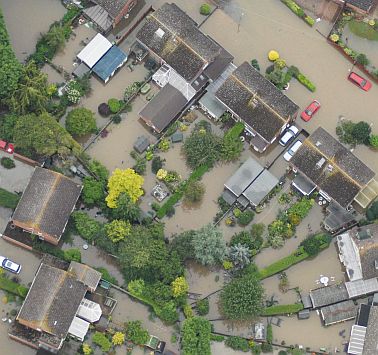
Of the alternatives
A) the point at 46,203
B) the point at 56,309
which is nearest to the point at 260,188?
the point at 46,203

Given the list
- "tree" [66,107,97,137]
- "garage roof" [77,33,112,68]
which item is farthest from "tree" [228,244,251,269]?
"garage roof" [77,33,112,68]

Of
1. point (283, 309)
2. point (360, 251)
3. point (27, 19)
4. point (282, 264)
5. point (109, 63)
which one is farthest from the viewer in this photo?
point (27, 19)

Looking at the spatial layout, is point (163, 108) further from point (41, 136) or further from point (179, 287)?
point (179, 287)

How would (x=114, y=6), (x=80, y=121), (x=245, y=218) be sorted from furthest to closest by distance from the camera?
(x=114, y=6) < (x=80, y=121) < (x=245, y=218)

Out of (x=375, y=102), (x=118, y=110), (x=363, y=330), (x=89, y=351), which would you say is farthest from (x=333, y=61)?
(x=89, y=351)

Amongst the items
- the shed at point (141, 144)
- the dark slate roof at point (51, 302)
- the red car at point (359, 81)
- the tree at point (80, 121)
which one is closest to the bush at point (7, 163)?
the tree at point (80, 121)

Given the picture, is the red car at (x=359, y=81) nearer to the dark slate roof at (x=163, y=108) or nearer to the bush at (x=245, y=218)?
the dark slate roof at (x=163, y=108)

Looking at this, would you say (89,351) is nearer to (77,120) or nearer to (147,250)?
(147,250)
